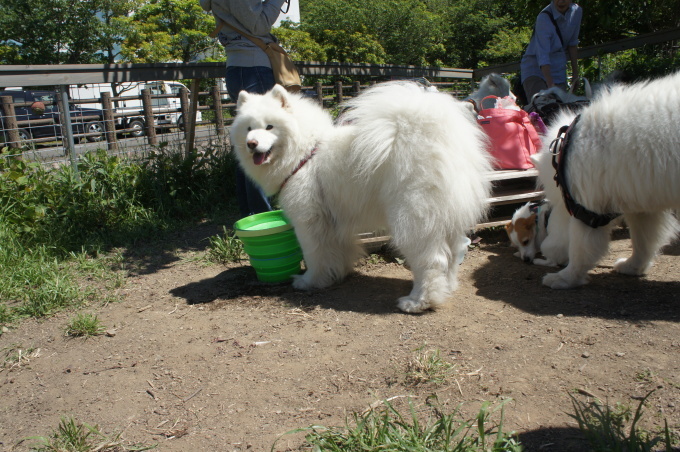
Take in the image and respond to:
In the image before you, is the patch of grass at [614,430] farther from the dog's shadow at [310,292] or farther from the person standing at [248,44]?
the person standing at [248,44]

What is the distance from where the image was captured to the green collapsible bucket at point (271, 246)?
3.93 metres

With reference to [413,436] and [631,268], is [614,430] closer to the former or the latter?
[413,436]

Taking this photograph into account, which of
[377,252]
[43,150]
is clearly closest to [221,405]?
[377,252]

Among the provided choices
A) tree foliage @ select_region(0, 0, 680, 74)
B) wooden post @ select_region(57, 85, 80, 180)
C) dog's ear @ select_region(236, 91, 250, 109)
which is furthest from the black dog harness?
tree foliage @ select_region(0, 0, 680, 74)

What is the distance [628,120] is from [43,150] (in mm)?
5865


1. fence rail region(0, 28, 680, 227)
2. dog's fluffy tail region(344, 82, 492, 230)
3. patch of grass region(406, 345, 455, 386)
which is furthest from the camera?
fence rail region(0, 28, 680, 227)

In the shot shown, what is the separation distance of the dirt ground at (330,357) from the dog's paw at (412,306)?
0.06 metres

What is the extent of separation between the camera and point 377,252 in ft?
15.4

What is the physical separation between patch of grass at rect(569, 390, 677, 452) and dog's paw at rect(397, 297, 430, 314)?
1228 millimetres

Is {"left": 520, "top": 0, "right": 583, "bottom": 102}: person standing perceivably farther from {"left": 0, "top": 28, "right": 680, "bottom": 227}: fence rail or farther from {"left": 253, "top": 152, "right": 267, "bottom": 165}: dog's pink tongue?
{"left": 253, "top": 152, "right": 267, "bottom": 165}: dog's pink tongue

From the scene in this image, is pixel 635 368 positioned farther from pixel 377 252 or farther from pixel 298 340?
pixel 377 252

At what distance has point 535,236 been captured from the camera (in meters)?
4.25

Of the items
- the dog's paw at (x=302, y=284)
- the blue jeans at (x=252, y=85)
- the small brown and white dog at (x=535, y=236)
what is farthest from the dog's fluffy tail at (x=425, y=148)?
the blue jeans at (x=252, y=85)

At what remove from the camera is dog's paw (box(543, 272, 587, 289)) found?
3521 mm
